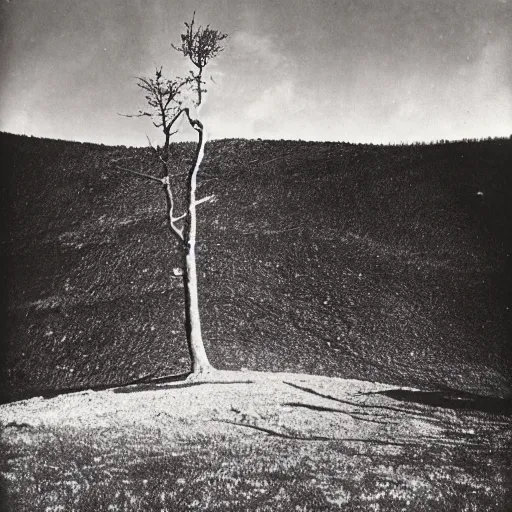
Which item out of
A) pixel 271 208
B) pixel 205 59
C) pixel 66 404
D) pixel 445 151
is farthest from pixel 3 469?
pixel 445 151

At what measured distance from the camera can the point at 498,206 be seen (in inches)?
605

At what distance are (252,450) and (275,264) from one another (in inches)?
347

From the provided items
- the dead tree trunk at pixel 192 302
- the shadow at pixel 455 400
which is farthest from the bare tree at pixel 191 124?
the shadow at pixel 455 400

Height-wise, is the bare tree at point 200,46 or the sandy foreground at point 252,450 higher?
the bare tree at point 200,46

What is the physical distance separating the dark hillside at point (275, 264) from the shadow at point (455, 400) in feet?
4.23

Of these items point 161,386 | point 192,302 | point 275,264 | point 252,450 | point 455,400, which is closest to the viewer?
point 252,450

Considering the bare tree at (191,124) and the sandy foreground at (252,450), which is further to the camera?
the bare tree at (191,124)

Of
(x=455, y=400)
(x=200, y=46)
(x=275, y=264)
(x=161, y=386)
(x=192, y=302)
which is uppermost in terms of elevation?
(x=200, y=46)

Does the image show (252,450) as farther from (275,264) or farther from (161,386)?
(275,264)

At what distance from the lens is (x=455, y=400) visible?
8.95 metres

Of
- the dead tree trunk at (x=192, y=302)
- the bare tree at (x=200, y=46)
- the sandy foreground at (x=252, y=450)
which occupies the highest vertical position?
the bare tree at (x=200, y=46)

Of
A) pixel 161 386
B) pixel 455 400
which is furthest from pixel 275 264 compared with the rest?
pixel 455 400

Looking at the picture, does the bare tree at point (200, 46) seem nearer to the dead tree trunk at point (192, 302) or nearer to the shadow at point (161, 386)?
the dead tree trunk at point (192, 302)

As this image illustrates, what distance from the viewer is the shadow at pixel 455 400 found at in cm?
A: 843
